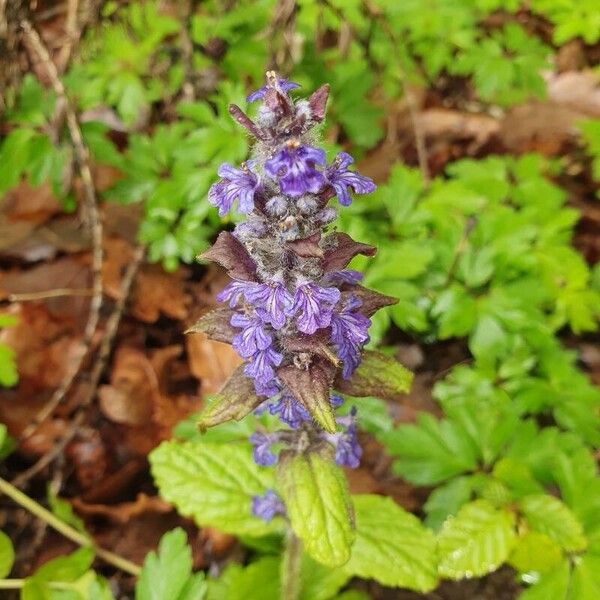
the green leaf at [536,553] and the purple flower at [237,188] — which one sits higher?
the purple flower at [237,188]

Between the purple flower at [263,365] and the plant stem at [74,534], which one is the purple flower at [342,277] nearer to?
the purple flower at [263,365]

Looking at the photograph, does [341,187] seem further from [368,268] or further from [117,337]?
[117,337]

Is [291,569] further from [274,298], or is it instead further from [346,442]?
[274,298]

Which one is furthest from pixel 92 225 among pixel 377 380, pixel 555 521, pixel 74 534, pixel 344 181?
pixel 555 521

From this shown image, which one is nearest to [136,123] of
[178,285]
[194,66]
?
[194,66]

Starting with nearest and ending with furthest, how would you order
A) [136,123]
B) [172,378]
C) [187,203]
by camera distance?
1. [187,203]
2. [172,378]
3. [136,123]

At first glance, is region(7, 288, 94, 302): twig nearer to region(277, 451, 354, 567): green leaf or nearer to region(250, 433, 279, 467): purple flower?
region(250, 433, 279, 467): purple flower

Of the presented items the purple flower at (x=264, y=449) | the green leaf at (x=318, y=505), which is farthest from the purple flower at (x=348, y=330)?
the purple flower at (x=264, y=449)
